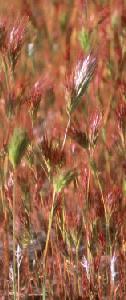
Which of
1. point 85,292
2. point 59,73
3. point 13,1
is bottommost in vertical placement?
point 85,292

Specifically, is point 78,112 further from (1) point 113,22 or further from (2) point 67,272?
(2) point 67,272

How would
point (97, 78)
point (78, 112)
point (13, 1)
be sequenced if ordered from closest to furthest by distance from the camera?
point (97, 78) < point (78, 112) < point (13, 1)

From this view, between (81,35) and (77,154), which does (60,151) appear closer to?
(77,154)

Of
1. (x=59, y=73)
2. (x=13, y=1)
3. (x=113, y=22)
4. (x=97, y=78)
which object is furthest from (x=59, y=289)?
(x=13, y=1)

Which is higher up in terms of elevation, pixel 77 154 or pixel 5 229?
pixel 77 154

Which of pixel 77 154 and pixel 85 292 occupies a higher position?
pixel 77 154

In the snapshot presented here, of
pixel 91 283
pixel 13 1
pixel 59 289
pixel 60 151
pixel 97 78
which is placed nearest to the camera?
pixel 60 151

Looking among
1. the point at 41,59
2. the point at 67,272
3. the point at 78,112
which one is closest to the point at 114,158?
the point at 78,112

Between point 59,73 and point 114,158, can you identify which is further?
point 59,73

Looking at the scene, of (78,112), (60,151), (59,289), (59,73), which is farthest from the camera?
(59,73)
